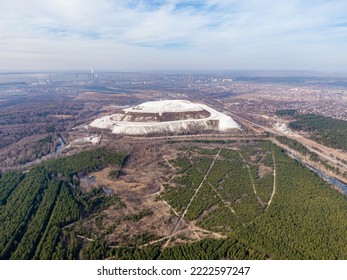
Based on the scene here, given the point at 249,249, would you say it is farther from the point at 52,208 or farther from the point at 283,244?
the point at 52,208

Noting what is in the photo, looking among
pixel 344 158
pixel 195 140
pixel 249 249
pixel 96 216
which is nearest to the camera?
pixel 249 249

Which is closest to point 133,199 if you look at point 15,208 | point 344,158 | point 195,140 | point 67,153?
point 15,208

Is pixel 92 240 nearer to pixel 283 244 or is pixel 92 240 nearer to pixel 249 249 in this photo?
pixel 249 249

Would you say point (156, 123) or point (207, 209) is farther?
point (156, 123)

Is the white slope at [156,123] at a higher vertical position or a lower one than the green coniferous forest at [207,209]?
higher

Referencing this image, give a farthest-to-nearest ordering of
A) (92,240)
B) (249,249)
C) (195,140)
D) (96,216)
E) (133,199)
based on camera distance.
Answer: (195,140), (133,199), (96,216), (92,240), (249,249)

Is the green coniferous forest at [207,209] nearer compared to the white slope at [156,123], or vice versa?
the green coniferous forest at [207,209]

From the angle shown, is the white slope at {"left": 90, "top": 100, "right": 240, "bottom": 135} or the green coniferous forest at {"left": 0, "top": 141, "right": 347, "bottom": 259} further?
the white slope at {"left": 90, "top": 100, "right": 240, "bottom": 135}

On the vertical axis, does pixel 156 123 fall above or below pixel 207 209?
above

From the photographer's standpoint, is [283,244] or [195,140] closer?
[283,244]

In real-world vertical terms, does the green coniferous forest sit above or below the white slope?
below

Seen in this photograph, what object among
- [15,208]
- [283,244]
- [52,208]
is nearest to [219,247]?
[283,244]
